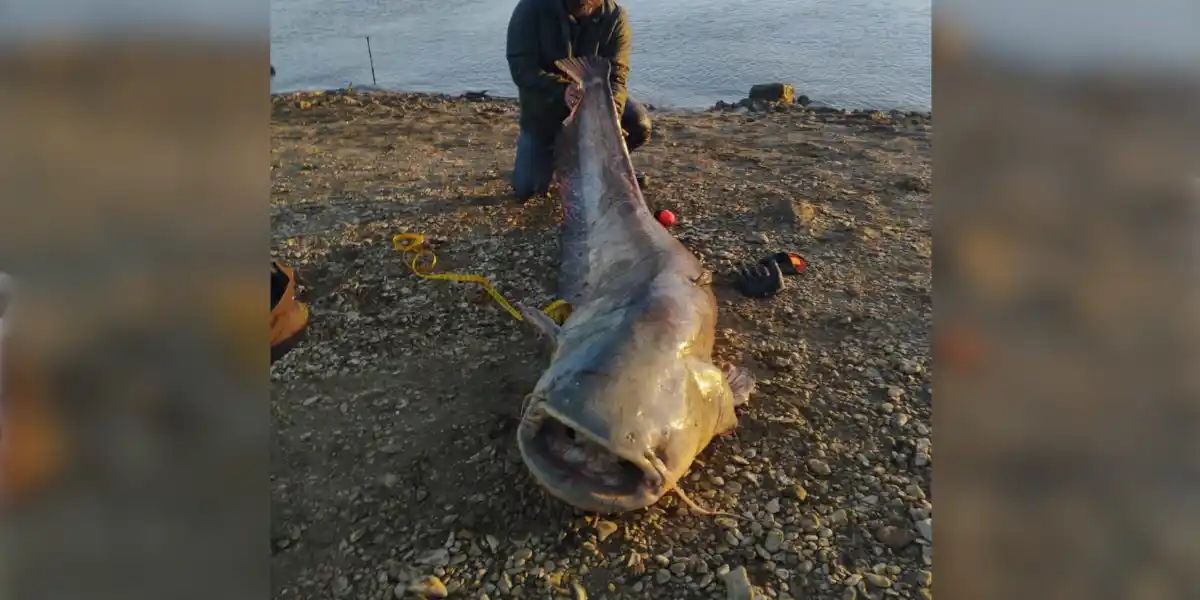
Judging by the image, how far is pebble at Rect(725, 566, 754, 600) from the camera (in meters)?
2.51

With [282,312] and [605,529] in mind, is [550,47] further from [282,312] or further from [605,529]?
[605,529]

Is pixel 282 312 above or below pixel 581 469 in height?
above

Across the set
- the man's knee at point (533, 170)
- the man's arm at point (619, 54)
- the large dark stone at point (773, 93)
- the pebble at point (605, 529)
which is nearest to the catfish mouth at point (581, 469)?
the pebble at point (605, 529)

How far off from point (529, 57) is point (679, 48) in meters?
9.23

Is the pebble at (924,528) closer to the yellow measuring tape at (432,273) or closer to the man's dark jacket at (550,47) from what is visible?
the yellow measuring tape at (432,273)

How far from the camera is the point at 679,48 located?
562 inches

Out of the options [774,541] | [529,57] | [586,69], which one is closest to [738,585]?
[774,541]
